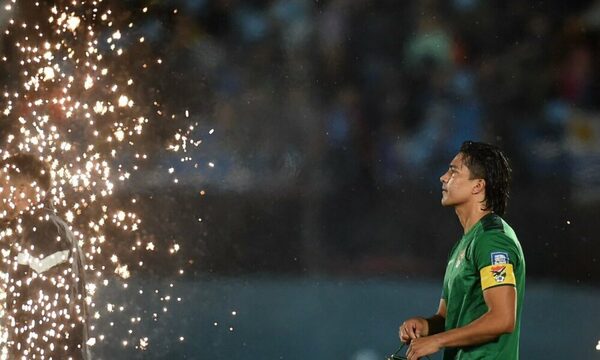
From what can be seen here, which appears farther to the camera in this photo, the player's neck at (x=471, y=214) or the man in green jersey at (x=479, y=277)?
the player's neck at (x=471, y=214)

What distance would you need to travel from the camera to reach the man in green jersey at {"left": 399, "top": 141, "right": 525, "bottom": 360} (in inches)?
82.8

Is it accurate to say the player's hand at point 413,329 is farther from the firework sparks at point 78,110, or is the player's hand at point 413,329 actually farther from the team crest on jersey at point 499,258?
the firework sparks at point 78,110

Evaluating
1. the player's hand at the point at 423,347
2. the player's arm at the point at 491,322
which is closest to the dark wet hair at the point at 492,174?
the player's arm at the point at 491,322

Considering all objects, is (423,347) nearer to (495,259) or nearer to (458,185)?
(495,259)

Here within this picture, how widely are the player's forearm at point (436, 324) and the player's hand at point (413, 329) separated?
2 cm

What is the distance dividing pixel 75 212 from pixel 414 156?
286 centimetres

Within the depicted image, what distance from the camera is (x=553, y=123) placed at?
657cm

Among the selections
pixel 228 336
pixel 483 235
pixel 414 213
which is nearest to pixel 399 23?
pixel 414 213

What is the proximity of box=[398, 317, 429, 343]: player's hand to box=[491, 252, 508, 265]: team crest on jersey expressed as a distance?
350mm

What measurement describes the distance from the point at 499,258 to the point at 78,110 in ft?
12.3

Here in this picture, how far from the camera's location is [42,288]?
3.31 m

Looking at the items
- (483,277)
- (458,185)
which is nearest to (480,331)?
(483,277)

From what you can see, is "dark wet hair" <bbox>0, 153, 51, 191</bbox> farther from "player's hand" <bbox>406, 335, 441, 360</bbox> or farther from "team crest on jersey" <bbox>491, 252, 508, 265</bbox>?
"team crest on jersey" <bbox>491, 252, 508, 265</bbox>

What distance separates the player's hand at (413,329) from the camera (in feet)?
7.73
